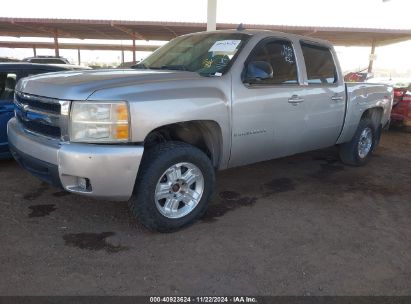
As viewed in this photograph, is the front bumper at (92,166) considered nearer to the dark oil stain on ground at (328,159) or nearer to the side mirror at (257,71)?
the side mirror at (257,71)

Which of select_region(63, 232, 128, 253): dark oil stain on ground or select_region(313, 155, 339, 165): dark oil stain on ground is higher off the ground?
select_region(63, 232, 128, 253): dark oil stain on ground

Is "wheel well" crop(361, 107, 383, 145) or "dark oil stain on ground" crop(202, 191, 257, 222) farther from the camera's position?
"wheel well" crop(361, 107, 383, 145)

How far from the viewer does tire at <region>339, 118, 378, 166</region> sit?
608 cm

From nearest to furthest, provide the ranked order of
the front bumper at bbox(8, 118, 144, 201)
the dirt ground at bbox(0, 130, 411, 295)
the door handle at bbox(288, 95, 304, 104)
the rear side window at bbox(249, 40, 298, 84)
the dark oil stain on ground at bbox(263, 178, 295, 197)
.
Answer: the dirt ground at bbox(0, 130, 411, 295) < the front bumper at bbox(8, 118, 144, 201) < the rear side window at bbox(249, 40, 298, 84) < the door handle at bbox(288, 95, 304, 104) < the dark oil stain on ground at bbox(263, 178, 295, 197)

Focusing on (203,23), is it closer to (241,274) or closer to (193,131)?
(193,131)

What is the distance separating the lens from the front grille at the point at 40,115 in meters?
3.22

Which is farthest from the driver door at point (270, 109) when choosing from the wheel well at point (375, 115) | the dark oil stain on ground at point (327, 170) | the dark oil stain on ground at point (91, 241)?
the wheel well at point (375, 115)

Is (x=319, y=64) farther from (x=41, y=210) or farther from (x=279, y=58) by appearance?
(x=41, y=210)

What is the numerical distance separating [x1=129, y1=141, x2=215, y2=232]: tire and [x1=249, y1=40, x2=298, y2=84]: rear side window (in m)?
1.20

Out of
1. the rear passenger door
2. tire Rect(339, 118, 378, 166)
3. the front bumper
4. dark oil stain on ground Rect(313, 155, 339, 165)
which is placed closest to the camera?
the front bumper

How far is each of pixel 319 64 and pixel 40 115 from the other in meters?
3.50

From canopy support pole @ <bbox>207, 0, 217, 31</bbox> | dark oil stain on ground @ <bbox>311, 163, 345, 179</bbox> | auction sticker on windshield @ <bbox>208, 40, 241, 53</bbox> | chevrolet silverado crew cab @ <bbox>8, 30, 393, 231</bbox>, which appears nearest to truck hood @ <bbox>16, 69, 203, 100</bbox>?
chevrolet silverado crew cab @ <bbox>8, 30, 393, 231</bbox>

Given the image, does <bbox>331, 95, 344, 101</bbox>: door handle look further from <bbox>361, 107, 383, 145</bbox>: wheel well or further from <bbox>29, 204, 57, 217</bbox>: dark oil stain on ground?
<bbox>29, 204, 57, 217</bbox>: dark oil stain on ground

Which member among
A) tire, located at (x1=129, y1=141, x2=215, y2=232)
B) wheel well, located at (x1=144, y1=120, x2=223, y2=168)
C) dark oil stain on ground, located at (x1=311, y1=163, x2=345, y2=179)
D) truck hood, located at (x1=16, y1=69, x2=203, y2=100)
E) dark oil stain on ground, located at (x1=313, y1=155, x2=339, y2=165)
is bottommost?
dark oil stain on ground, located at (x1=313, y1=155, x2=339, y2=165)
